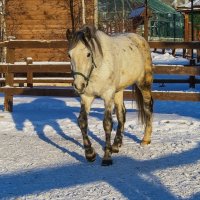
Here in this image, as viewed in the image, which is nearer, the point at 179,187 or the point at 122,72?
the point at 179,187

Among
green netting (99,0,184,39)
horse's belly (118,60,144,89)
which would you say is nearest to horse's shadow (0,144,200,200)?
horse's belly (118,60,144,89)

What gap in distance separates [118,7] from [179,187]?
40.5 metres

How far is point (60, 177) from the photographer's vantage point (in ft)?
16.7

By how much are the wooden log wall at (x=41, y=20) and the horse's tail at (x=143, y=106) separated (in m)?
11.6

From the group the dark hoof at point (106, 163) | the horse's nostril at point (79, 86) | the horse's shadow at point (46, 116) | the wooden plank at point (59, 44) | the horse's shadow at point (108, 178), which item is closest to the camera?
the horse's shadow at point (108, 178)

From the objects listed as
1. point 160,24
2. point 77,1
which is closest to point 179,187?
point 77,1

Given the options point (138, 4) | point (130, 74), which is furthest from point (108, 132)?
point (138, 4)

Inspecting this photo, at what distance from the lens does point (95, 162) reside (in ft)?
18.9

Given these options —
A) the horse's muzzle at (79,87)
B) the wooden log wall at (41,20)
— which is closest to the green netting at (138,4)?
the wooden log wall at (41,20)

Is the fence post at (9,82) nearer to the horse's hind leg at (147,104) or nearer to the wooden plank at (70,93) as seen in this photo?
the wooden plank at (70,93)

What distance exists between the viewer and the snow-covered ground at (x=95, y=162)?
4.54m

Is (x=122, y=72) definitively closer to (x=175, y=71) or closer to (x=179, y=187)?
(x=179, y=187)

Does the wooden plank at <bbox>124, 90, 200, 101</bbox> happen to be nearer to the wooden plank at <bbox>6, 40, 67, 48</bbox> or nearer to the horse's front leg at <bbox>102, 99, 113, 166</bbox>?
the wooden plank at <bbox>6, 40, 67, 48</bbox>

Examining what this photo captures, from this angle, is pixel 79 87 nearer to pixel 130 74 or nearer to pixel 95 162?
pixel 95 162
